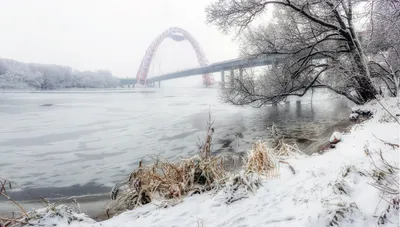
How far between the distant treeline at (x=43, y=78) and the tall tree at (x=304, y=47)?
2532 inches

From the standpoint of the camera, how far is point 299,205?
8.07 ft

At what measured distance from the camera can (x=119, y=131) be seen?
484 inches

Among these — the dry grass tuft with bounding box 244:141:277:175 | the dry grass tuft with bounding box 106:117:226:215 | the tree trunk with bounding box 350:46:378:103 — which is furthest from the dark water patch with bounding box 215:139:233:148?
the tree trunk with bounding box 350:46:378:103

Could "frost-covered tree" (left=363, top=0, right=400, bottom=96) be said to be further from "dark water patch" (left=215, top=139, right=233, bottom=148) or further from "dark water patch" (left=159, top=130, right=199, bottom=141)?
"dark water patch" (left=159, top=130, right=199, bottom=141)

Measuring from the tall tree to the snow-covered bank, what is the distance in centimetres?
781

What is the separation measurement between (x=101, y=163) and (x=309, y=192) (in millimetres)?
6169

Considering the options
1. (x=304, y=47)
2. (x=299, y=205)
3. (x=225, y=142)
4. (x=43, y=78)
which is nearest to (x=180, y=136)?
(x=225, y=142)

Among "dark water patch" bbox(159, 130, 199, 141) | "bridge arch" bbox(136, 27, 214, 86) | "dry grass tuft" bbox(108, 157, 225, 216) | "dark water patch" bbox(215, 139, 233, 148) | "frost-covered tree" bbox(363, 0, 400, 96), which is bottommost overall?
"dark water patch" bbox(215, 139, 233, 148)

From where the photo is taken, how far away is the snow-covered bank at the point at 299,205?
2.08m

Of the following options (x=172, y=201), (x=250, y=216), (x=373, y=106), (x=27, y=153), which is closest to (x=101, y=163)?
(x=27, y=153)

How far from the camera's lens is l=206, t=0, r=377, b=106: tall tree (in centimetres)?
1015

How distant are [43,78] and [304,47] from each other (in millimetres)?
69611

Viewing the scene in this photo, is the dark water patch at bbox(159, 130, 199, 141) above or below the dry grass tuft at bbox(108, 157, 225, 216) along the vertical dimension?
below

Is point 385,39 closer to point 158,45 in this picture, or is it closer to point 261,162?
point 261,162
